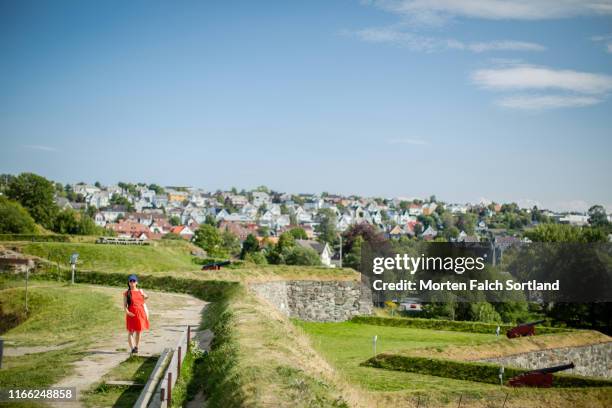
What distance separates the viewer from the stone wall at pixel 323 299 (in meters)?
36.3

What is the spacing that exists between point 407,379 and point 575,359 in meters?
13.0

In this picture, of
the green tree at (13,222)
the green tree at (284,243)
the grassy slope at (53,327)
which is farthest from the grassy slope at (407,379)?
the green tree at (284,243)

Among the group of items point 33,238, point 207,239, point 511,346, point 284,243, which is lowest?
point 511,346

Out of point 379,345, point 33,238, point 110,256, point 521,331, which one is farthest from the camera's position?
point 33,238

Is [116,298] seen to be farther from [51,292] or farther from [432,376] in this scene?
[432,376]

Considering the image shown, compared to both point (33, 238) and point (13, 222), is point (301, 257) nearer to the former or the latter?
point (13, 222)

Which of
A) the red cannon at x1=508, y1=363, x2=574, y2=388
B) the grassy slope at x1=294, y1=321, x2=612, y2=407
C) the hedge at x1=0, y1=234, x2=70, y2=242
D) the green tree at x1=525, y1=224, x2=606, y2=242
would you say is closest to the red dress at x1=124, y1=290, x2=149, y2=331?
the grassy slope at x1=294, y1=321, x2=612, y2=407

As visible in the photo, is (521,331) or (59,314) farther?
(521,331)

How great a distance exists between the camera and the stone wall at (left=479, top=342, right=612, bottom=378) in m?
27.3

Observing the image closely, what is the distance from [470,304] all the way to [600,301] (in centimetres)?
993

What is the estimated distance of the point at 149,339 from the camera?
15.2 m

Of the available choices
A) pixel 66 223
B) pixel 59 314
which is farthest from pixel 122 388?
pixel 66 223

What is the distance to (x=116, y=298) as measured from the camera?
2330 cm

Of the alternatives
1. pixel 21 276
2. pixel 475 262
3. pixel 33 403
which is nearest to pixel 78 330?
pixel 33 403
